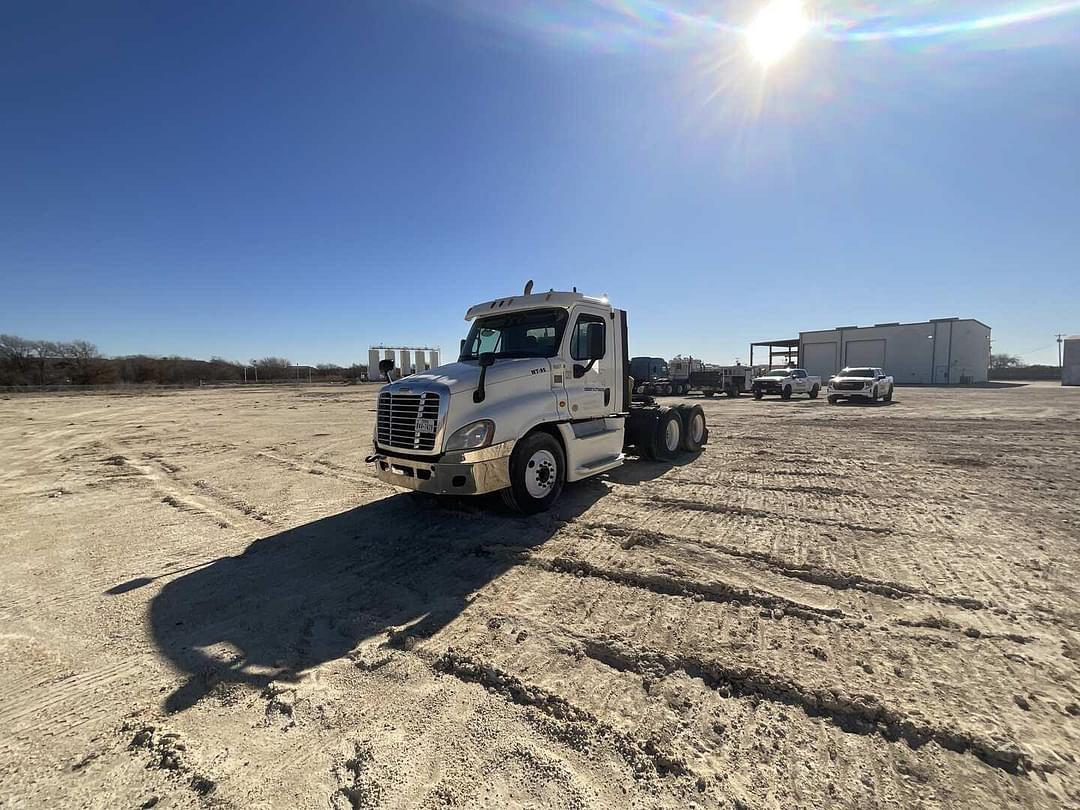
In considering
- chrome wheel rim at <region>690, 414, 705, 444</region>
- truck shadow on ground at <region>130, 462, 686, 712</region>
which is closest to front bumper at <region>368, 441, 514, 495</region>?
truck shadow on ground at <region>130, 462, 686, 712</region>

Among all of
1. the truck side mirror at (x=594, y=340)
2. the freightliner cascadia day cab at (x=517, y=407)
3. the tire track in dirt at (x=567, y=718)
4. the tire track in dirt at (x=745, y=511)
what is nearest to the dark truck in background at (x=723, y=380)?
the freightliner cascadia day cab at (x=517, y=407)

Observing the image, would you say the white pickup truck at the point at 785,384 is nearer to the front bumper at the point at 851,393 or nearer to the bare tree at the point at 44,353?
the front bumper at the point at 851,393

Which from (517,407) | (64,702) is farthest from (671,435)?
(64,702)

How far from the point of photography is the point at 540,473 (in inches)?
233

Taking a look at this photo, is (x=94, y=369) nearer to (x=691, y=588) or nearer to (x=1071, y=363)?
(x=691, y=588)

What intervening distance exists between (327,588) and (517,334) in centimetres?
410

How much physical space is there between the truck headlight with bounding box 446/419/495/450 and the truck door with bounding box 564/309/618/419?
1531 mm

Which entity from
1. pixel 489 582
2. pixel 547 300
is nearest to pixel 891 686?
pixel 489 582

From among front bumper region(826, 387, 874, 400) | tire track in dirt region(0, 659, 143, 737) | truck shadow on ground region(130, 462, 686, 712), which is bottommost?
tire track in dirt region(0, 659, 143, 737)

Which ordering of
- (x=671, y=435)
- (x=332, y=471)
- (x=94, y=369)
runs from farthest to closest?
(x=94, y=369) → (x=671, y=435) → (x=332, y=471)

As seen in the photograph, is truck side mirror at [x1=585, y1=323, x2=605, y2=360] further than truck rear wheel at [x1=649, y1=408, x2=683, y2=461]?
No

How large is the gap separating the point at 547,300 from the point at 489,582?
404 cm

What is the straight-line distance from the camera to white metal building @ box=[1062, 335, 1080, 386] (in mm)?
50750

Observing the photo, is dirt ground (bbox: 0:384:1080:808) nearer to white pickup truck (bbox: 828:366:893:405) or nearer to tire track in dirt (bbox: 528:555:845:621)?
tire track in dirt (bbox: 528:555:845:621)
